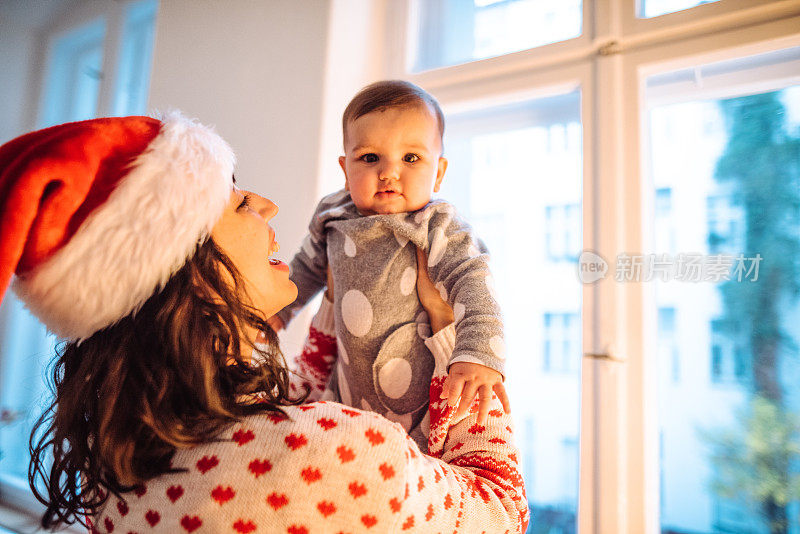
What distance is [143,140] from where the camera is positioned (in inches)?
27.8

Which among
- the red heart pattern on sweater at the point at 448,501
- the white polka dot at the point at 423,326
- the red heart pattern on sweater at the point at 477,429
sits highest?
the white polka dot at the point at 423,326

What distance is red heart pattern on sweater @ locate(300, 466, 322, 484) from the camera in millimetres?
583

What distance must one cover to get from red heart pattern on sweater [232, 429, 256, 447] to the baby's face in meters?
0.51

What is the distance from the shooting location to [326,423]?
623mm

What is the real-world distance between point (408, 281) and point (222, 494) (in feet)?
1.60

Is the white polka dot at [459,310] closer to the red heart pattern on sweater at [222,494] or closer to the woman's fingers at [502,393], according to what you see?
the woman's fingers at [502,393]

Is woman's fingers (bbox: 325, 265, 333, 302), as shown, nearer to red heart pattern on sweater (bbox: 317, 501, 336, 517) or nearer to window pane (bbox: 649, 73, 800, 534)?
red heart pattern on sweater (bbox: 317, 501, 336, 517)

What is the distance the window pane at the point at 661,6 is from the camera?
1321mm

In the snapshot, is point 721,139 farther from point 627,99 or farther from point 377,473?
point 377,473

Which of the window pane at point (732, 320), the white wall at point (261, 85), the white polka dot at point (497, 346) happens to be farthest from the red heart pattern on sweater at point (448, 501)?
the white wall at point (261, 85)

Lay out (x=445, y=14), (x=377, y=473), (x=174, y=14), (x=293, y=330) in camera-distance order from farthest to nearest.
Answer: (x=174, y=14) < (x=445, y=14) < (x=293, y=330) < (x=377, y=473)

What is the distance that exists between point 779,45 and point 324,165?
1.19 metres

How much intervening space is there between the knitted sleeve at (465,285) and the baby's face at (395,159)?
65 millimetres

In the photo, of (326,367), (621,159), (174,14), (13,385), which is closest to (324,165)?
(326,367)
